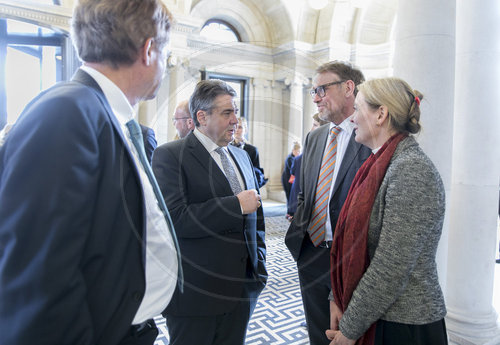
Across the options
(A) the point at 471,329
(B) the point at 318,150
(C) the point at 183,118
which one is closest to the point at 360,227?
(B) the point at 318,150

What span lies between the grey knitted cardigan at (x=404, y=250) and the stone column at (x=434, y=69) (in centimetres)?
109

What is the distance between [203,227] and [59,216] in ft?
3.20

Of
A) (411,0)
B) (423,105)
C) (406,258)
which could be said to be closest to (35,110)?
(406,258)

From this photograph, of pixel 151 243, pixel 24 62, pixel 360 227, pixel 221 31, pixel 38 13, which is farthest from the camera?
pixel 221 31

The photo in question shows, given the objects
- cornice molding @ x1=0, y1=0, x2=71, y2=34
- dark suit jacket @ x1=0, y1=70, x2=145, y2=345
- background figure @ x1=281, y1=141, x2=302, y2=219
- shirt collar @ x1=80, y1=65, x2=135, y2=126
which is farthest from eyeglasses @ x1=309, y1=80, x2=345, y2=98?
cornice molding @ x1=0, y1=0, x2=71, y2=34

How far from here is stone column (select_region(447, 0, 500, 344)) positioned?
8.89ft

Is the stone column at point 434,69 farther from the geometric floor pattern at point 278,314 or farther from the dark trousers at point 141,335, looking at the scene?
the dark trousers at point 141,335

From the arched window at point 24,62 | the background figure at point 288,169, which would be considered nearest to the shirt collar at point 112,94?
the background figure at point 288,169

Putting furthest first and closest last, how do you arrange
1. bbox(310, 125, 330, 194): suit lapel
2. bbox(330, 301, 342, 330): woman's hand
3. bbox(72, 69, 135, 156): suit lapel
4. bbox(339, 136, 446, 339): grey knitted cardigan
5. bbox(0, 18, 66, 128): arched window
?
bbox(0, 18, 66, 128): arched window → bbox(310, 125, 330, 194): suit lapel → bbox(330, 301, 342, 330): woman's hand → bbox(339, 136, 446, 339): grey knitted cardigan → bbox(72, 69, 135, 156): suit lapel

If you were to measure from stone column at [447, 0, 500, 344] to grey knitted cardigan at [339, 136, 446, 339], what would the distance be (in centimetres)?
177

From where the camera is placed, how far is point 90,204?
799 mm

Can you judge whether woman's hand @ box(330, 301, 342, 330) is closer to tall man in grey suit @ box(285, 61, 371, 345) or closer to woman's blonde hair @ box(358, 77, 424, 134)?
tall man in grey suit @ box(285, 61, 371, 345)

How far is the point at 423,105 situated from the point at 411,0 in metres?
0.72

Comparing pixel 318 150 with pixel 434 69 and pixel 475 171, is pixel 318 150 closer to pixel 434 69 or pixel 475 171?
pixel 434 69
